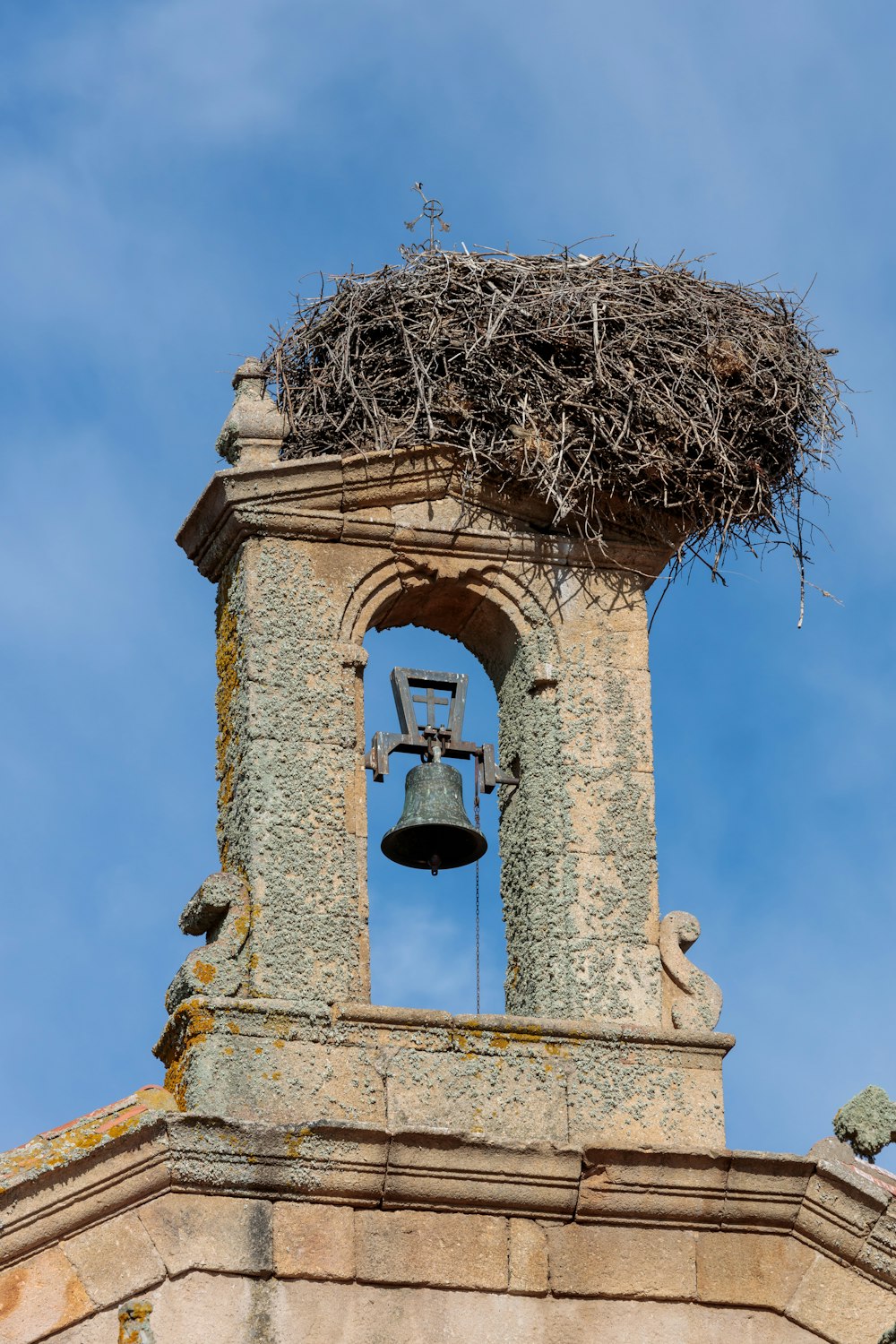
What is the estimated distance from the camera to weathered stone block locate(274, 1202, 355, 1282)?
416 inches

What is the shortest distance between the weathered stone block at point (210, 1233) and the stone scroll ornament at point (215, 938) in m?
0.73

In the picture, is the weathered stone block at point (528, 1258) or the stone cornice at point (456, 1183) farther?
the weathered stone block at point (528, 1258)

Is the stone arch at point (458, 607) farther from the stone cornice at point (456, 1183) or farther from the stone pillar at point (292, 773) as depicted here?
the stone cornice at point (456, 1183)

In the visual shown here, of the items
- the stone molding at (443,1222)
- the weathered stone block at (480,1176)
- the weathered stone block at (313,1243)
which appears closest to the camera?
the stone molding at (443,1222)

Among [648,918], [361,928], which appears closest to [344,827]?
[361,928]

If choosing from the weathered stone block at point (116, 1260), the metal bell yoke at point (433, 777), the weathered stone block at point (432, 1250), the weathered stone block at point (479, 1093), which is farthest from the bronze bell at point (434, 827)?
the weathered stone block at point (116, 1260)

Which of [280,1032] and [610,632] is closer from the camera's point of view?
[280,1032]

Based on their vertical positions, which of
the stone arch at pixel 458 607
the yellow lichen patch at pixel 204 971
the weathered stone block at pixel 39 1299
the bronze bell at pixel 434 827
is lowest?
the weathered stone block at pixel 39 1299

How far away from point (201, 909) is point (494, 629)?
167 cm

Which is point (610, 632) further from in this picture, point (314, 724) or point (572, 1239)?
point (572, 1239)

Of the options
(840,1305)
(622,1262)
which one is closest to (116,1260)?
(622,1262)

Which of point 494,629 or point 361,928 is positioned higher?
point 494,629

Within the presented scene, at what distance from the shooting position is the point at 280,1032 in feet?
35.8

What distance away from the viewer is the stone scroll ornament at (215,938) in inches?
435
